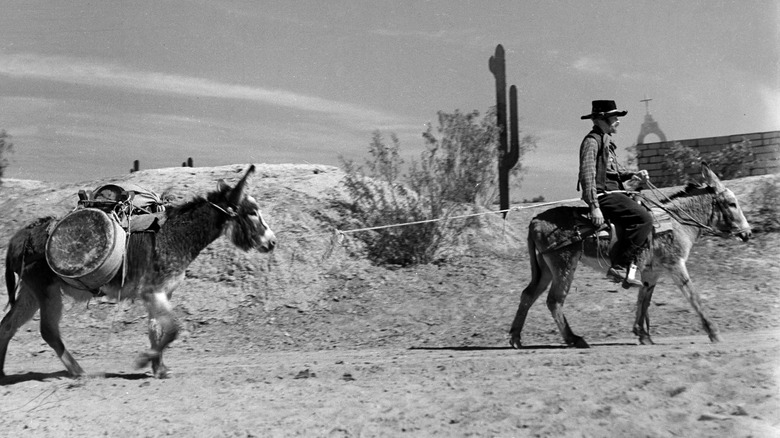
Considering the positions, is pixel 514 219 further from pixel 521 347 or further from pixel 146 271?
pixel 146 271

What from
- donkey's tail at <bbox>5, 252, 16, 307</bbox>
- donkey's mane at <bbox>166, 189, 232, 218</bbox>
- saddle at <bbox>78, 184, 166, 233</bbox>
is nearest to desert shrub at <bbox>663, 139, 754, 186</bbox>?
donkey's mane at <bbox>166, 189, 232, 218</bbox>

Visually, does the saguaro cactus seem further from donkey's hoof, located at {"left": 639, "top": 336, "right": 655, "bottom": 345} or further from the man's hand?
donkey's hoof, located at {"left": 639, "top": 336, "right": 655, "bottom": 345}

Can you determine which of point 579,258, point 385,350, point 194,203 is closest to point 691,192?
point 579,258

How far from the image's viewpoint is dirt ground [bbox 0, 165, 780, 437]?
639 cm

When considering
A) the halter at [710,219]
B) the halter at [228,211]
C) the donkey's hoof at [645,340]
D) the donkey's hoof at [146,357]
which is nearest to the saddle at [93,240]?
the halter at [228,211]

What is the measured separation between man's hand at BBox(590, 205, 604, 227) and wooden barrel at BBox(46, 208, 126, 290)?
5182mm

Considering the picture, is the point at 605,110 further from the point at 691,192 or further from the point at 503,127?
the point at 503,127

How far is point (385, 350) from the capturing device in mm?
11461

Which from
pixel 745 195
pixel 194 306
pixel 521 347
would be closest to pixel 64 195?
pixel 194 306

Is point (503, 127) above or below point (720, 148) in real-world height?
above

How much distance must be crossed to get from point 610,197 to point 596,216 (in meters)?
0.44

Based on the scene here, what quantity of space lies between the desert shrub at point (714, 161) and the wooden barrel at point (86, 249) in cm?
1400

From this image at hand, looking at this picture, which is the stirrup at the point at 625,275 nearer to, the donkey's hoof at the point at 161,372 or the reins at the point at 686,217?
the reins at the point at 686,217

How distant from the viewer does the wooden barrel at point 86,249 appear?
9109 millimetres
